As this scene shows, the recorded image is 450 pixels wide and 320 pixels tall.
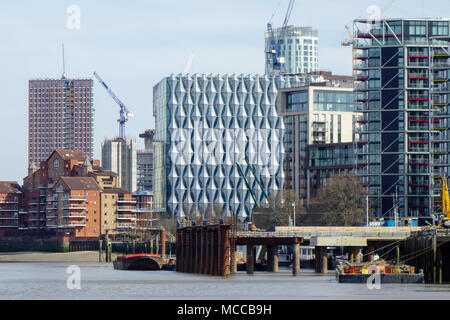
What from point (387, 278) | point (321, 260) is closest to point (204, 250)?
point (321, 260)

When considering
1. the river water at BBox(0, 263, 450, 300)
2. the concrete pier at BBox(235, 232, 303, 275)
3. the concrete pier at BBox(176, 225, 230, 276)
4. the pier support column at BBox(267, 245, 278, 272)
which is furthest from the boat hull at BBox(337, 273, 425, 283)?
the pier support column at BBox(267, 245, 278, 272)

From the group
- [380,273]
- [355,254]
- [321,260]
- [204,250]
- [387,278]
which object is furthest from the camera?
[321,260]

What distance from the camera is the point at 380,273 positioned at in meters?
140

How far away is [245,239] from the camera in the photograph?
17588 centimetres

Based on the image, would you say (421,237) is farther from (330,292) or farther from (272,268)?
(272,268)

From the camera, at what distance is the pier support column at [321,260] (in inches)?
7121

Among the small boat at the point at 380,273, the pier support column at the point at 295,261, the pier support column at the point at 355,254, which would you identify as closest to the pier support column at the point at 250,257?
the pier support column at the point at 295,261

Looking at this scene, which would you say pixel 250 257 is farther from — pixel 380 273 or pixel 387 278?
pixel 387 278

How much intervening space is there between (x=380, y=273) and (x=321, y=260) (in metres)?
41.6

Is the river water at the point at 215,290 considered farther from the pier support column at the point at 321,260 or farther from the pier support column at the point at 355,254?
the pier support column at the point at 321,260

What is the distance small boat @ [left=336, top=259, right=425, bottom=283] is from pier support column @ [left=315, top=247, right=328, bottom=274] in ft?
111

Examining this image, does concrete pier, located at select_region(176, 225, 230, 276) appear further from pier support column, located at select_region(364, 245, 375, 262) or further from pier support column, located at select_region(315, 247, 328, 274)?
pier support column, located at select_region(364, 245, 375, 262)

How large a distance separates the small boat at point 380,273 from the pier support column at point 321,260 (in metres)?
33.9
